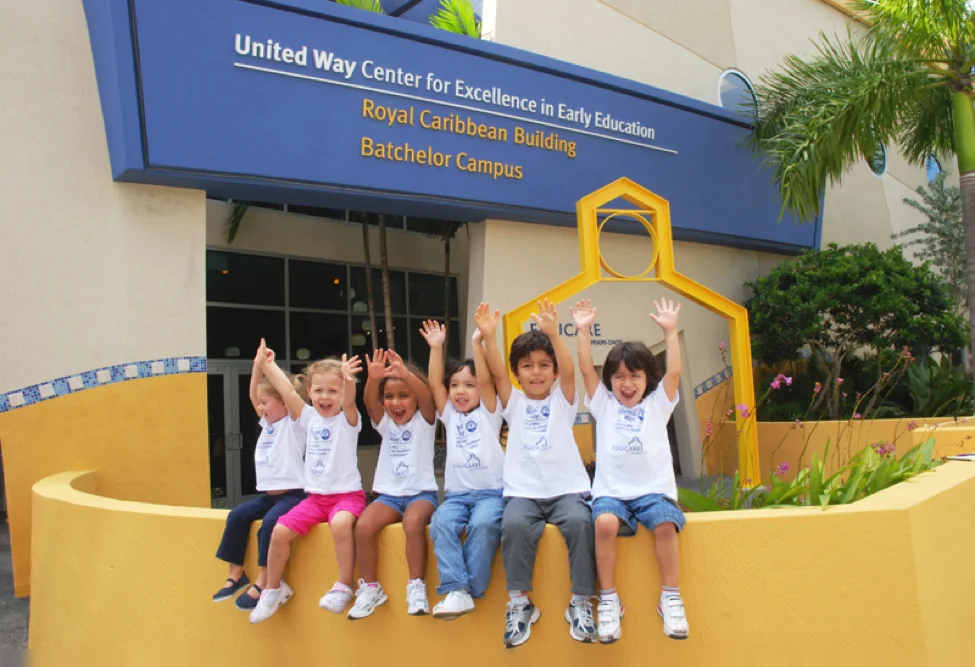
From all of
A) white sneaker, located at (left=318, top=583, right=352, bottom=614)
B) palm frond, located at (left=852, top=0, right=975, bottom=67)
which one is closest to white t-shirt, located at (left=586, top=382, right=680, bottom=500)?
white sneaker, located at (left=318, top=583, right=352, bottom=614)

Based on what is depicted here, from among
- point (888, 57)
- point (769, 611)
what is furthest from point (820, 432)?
point (769, 611)

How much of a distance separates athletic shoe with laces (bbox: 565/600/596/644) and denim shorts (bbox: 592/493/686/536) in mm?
378

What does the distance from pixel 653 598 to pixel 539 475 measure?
768 mm

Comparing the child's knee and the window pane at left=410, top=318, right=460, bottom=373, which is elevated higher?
the window pane at left=410, top=318, right=460, bottom=373

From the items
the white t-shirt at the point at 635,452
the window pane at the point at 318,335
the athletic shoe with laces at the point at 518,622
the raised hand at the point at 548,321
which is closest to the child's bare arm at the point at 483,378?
the raised hand at the point at 548,321

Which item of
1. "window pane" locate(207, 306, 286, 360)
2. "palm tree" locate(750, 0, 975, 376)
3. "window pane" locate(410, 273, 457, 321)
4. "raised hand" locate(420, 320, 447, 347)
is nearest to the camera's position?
"raised hand" locate(420, 320, 447, 347)

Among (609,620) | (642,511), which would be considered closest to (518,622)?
(609,620)

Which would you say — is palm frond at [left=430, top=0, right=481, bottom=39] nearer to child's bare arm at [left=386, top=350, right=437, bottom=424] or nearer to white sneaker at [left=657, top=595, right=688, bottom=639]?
child's bare arm at [left=386, top=350, right=437, bottom=424]

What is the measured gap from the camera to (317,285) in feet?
40.9

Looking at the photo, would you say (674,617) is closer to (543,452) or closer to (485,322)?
(543,452)

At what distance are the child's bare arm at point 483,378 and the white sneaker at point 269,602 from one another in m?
1.43

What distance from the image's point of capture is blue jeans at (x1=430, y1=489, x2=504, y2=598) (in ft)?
11.6

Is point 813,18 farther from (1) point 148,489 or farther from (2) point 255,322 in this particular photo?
(1) point 148,489

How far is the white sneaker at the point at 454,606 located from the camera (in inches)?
135
